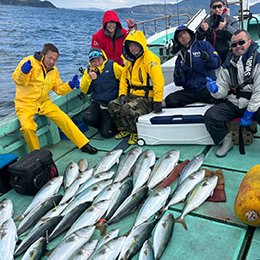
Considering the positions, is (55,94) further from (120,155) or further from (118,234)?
(118,234)

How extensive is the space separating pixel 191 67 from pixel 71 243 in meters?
3.33

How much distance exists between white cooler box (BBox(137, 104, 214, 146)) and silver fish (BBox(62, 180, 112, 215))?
1280 mm

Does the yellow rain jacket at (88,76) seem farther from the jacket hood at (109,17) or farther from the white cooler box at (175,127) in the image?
the white cooler box at (175,127)

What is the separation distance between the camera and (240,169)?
400 centimetres

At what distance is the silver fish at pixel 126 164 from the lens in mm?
4113

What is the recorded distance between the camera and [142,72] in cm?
505

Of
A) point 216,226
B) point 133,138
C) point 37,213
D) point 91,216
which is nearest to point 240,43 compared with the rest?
point 133,138

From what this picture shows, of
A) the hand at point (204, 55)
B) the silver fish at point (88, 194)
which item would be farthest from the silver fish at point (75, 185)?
the hand at point (204, 55)

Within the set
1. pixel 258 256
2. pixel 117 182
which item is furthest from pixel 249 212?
pixel 117 182

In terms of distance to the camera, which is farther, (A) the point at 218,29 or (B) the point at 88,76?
(A) the point at 218,29

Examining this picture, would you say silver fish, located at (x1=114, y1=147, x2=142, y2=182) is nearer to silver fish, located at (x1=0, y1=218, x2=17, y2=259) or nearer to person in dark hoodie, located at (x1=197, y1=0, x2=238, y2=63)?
silver fish, located at (x1=0, y1=218, x2=17, y2=259)

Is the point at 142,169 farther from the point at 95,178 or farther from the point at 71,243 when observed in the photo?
the point at 71,243

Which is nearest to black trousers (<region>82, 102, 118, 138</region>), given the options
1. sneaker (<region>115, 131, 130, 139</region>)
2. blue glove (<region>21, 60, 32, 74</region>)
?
sneaker (<region>115, 131, 130, 139</region>)

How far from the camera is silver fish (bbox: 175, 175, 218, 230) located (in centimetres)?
322
